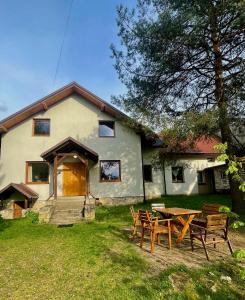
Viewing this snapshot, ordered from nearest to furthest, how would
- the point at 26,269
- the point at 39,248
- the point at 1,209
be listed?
the point at 26,269 → the point at 39,248 → the point at 1,209

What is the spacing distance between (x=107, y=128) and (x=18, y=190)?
657cm

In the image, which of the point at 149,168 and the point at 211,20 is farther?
the point at 149,168

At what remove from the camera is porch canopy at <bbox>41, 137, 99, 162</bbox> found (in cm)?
1407

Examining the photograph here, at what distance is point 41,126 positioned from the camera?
1591 centimetres

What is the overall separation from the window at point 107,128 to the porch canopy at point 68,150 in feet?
6.34

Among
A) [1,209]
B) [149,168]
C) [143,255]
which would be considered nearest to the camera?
[143,255]

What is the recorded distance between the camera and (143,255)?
624 cm

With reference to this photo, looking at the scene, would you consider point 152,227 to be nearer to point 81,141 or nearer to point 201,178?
point 81,141

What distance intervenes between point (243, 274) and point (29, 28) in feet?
40.8

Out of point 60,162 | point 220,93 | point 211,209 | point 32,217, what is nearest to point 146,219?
point 211,209

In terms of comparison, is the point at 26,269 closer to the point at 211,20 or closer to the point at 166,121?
the point at 166,121

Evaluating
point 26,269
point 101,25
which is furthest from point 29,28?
point 26,269

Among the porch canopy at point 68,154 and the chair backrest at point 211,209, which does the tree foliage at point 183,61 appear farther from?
the porch canopy at point 68,154

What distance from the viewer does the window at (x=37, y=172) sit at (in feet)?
49.7
